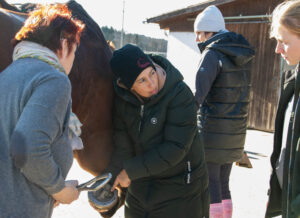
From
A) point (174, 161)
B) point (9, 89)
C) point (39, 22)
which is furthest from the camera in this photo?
point (174, 161)

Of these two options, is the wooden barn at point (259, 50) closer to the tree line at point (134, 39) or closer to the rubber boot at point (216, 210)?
the tree line at point (134, 39)

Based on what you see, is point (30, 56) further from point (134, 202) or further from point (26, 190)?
point (134, 202)

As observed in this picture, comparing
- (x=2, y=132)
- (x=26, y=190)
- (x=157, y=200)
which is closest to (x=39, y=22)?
(x=2, y=132)

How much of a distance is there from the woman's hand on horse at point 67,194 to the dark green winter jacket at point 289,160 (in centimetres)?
96

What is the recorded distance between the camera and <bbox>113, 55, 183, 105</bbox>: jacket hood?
172cm

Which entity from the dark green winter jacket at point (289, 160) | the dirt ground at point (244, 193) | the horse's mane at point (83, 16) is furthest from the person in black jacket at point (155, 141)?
the dirt ground at point (244, 193)

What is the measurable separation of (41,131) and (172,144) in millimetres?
817

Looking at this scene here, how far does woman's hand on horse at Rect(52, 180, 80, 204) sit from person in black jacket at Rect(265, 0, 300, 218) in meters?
0.96

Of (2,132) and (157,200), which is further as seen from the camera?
(157,200)

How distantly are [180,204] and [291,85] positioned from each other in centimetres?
88

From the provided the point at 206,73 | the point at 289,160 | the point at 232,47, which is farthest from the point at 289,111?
the point at 232,47

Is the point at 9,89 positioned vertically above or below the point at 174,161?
above

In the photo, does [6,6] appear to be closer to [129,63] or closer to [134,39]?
[129,63]

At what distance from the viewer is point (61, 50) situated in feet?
4.05
